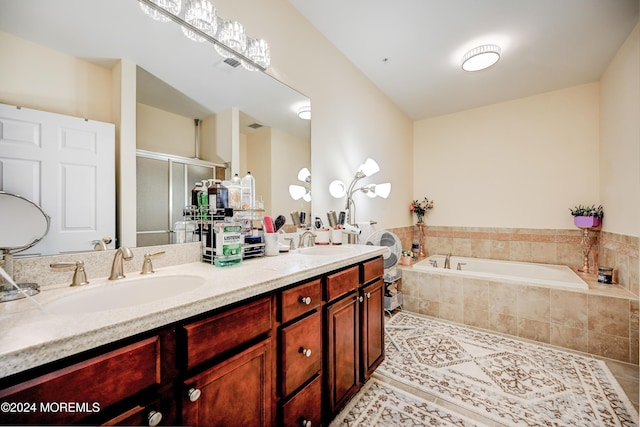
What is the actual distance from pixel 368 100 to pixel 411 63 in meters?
0.55

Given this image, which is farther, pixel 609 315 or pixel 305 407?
pixel 609 315

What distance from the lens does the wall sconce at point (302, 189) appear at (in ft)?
6.49

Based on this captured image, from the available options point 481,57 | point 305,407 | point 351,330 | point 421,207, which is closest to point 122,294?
point 305,407

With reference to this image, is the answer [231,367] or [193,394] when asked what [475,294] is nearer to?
[231,367]

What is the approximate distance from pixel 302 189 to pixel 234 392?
4.68 ft

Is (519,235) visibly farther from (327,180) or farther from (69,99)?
(69,99)

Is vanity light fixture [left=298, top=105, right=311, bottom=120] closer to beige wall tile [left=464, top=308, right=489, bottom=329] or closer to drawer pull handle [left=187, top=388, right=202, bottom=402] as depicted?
drawer pull handle [left=187, top=388, right=202, bottom=402]

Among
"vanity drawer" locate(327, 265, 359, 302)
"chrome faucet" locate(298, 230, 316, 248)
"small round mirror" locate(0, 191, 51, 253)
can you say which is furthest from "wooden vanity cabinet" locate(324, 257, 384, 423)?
"small round mirror" locate(0, 191, 51, 253)

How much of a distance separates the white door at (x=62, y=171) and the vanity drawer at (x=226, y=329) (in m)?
0.63

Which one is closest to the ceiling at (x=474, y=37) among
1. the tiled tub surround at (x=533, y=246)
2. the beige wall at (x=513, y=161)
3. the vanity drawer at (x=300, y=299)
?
the beige wall at (x=513, y=161)

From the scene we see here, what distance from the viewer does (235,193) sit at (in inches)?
59.2

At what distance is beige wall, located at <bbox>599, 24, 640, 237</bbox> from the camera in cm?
209

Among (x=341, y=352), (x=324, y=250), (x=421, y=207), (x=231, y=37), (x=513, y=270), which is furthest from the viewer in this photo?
(x=421, y=207)

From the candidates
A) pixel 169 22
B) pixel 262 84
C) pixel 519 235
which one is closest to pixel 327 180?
pixel 262 84
